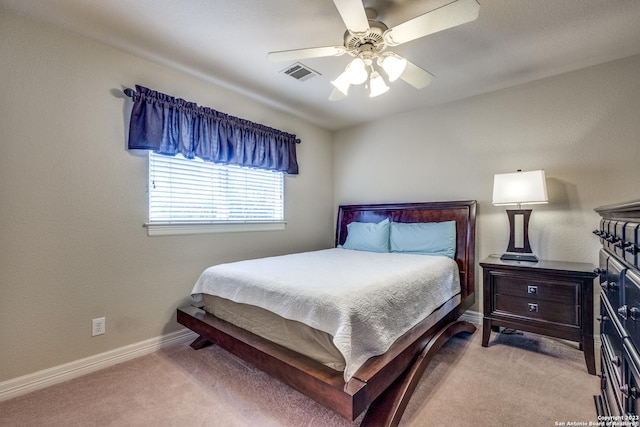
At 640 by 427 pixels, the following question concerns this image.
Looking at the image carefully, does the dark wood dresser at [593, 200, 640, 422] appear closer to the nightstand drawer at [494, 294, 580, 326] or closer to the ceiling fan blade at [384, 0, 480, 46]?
the nightstand drawer at [494, 294, 580, 326]

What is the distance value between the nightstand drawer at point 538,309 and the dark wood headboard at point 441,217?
0.38m

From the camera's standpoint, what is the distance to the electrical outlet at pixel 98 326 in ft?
6.98

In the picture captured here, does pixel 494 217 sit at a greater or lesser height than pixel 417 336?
greater

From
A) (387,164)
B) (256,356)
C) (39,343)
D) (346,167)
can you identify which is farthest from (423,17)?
(39,343)

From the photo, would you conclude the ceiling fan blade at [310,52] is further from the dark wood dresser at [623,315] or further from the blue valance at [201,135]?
the dark wood dresser at [623,315]

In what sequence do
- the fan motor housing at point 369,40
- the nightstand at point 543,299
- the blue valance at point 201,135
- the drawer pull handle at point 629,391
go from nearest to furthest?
the drawer pull handle at point 629,391
the fan motor housing at point 369,40
the nightstand at point 543,299
the blue valance at point 201,135

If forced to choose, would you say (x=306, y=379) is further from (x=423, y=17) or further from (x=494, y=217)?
(x=494, y=217)

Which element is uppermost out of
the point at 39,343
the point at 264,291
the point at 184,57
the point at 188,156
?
the point at 184,57

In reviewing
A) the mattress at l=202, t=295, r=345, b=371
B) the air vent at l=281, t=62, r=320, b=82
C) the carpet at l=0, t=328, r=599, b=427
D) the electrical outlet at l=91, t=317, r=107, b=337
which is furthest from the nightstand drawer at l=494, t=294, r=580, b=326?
the electrical outlet at l=91, t=317, r=107, b=337

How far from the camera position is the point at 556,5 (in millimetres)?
1798

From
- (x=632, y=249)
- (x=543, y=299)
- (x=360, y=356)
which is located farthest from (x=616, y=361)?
(x=543, y=299)

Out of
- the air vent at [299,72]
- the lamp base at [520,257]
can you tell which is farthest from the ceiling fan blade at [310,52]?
the lamp base at [520,257]

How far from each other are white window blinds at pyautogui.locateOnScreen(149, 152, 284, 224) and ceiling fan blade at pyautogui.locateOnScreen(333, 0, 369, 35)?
184cm

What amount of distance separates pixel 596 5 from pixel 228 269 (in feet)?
9.70
